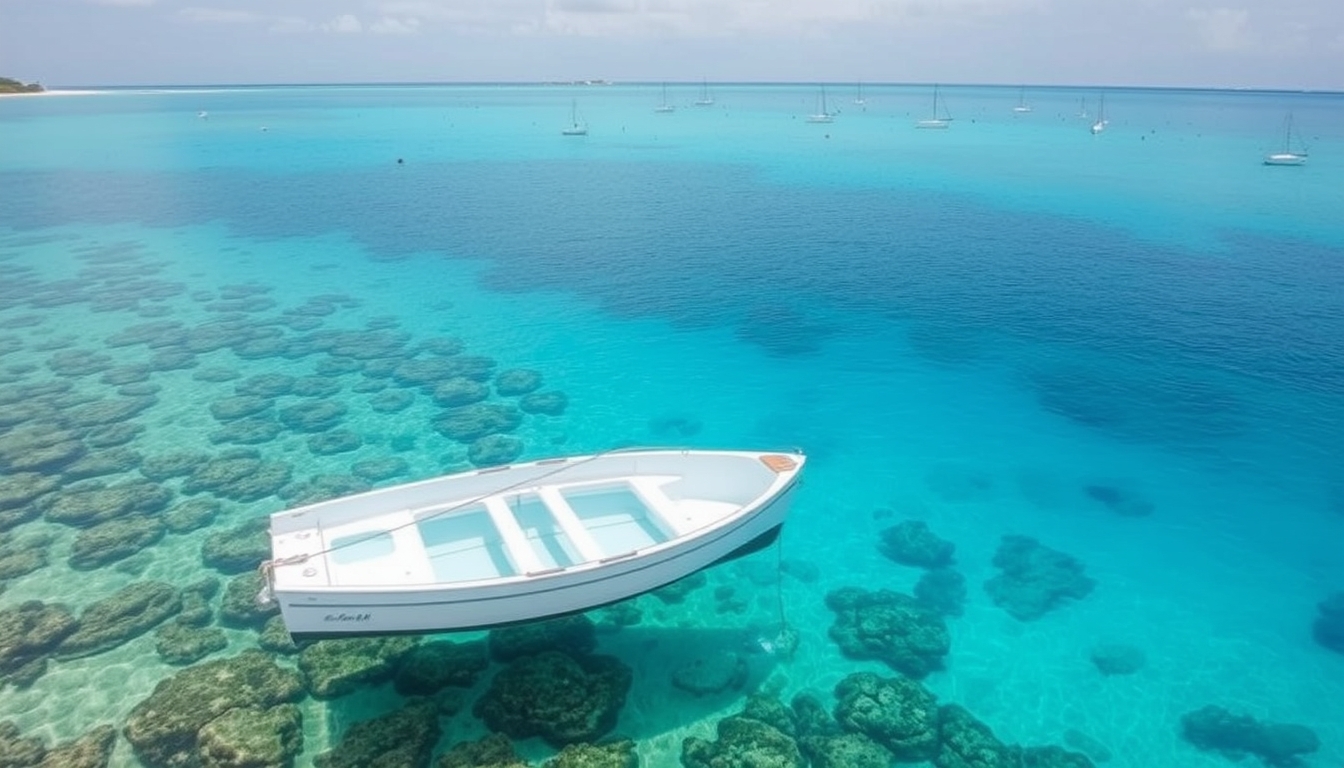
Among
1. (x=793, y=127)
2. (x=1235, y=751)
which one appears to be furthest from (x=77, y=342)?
(x=793, y=127)

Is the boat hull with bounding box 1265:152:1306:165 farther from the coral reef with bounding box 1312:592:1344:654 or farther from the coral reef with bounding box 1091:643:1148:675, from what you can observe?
the coral reef with bounding box 1091:643:1148:675

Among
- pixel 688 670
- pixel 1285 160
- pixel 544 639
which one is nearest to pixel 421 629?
pixel 544 639

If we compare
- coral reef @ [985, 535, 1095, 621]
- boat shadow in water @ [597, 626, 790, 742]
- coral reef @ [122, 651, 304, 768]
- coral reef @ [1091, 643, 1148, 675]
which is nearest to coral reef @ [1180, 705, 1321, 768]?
coral reef @ [1091, 643, 1148, 675]

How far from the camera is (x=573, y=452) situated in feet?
89.6

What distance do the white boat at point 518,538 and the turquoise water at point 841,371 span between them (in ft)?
8.77

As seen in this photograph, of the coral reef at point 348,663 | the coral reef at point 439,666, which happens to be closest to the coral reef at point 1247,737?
the coral reef at point 439,666

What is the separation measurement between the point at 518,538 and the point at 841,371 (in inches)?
859

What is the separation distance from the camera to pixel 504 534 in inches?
679

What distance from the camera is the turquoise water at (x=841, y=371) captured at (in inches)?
705

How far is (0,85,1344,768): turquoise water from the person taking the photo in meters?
17.9

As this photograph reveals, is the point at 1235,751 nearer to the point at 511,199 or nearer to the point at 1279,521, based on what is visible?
the point at 1279,521

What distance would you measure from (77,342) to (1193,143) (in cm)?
15534

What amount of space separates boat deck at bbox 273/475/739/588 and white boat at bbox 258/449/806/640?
0.12 feet

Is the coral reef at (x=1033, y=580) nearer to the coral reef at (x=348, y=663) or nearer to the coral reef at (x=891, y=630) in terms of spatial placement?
the coral reef at (x=891, y=630)
